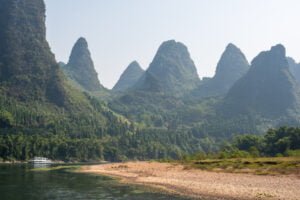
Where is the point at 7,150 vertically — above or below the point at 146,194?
above

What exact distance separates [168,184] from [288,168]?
81.6 feet

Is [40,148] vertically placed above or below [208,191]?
above

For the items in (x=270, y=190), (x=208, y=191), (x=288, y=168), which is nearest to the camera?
(x=270, y=190)

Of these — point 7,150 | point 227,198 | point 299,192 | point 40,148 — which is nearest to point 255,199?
point 227,198

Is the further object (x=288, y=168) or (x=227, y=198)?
(x=288, y=168)

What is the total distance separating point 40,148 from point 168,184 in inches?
5648

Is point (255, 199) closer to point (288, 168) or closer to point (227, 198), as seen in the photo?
point (227, 198)

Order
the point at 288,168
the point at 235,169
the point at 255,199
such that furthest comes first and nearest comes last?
the point at 235,169
the point at 288,168
the point at 255,199

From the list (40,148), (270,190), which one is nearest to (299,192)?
(270,190)

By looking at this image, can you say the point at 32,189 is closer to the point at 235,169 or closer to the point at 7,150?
the point at 235,169

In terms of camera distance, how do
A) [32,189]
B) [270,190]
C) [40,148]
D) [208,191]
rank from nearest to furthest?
[270,190], [208,191], [32,189], [40,148]

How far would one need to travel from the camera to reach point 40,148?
196 m

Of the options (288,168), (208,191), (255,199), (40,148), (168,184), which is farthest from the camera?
(40,148)

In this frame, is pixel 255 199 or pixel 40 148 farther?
pixel 40 148
